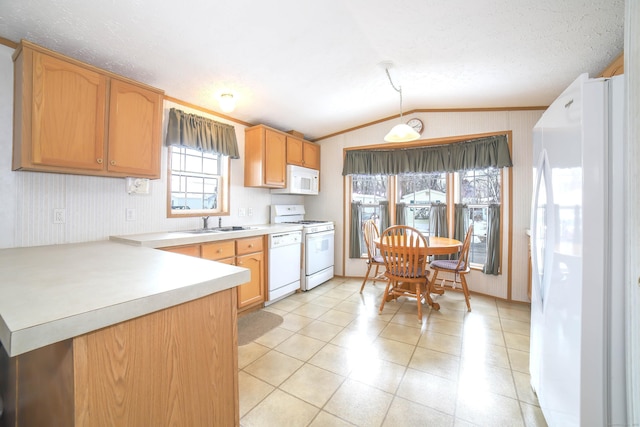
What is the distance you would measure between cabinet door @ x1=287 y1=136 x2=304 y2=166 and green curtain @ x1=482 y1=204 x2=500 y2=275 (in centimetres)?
273

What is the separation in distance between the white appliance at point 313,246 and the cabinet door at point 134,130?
193 centimetres

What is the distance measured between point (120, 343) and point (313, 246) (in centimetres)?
301

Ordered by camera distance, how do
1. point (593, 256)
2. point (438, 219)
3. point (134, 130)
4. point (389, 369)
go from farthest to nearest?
point (438, 219)
point (134, 130)
point (389, 369)
point (593, 256)

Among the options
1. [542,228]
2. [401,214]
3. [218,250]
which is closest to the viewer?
[542,228]

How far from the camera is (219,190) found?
3279 mm

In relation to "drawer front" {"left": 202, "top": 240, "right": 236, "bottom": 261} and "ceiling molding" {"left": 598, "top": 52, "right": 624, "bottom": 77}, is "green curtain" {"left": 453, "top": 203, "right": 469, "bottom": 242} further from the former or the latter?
"drawer front" {"left": 202, "top": 240, "right": 236, "bottom": 261}

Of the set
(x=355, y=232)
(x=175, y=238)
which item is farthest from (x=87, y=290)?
(x=355, y=232)

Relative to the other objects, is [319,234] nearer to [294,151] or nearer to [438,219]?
[294,151]

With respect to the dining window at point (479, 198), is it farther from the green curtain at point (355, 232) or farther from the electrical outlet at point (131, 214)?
the electrical outlet at point (131, 214)

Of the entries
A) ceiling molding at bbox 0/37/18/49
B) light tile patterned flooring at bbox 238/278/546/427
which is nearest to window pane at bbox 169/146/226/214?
ceiling molding at bbox 0/37/18/49

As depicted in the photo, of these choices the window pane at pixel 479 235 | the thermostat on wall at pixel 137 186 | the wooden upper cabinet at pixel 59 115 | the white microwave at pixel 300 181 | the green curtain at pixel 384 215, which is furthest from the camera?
the green curtain at pixel 384 215

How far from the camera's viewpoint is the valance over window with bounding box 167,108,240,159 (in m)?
2.62

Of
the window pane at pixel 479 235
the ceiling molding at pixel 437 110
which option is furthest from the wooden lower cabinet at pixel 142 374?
the ceiling molding at pixel 437 110

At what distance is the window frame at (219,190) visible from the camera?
2.70 m
